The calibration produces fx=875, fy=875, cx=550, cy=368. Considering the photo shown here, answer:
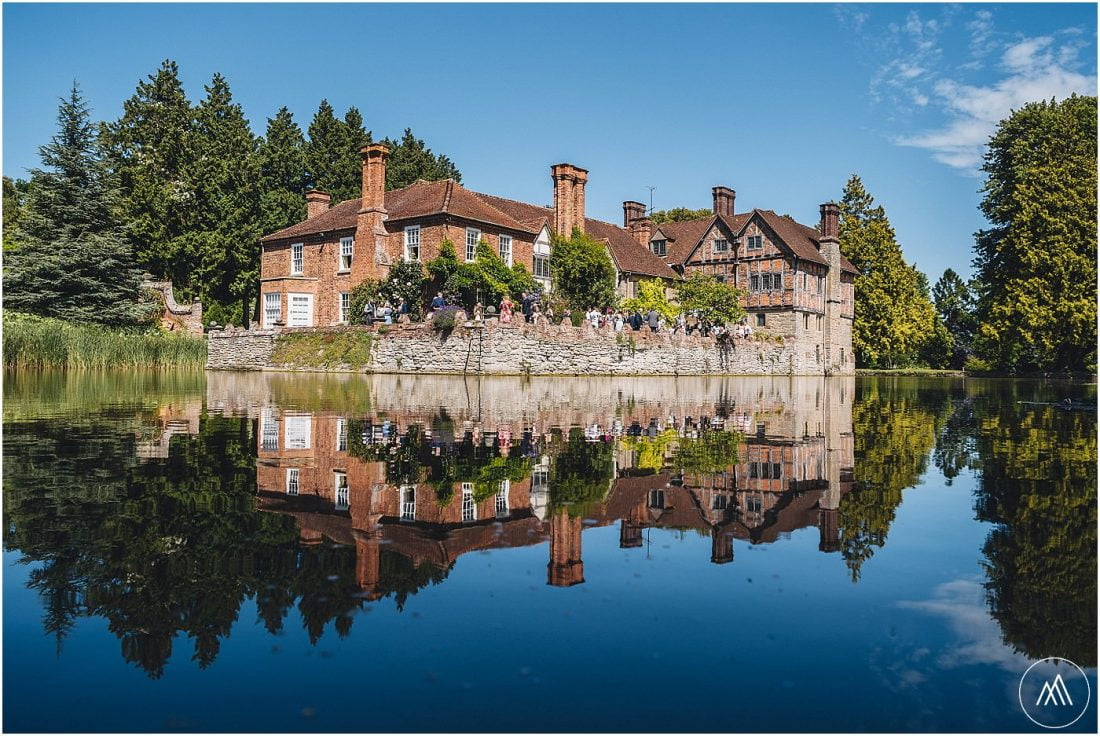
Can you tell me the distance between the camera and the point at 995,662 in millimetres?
3727

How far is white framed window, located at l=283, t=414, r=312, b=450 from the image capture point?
33.3 feet

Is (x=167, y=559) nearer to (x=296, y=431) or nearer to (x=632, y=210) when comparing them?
(x=296, y=431)

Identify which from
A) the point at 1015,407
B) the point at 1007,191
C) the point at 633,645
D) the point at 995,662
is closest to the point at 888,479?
the point at 995,662

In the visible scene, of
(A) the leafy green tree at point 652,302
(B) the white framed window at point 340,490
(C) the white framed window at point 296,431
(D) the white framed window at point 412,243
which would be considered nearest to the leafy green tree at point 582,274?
(A) the leafy green tree at point 652,302

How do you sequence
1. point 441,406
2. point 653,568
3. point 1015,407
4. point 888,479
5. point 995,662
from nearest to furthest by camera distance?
point 995,662 < point 653,568 < point 888,479 < point 441,406 < point 1015,407

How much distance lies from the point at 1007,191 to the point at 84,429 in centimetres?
5016

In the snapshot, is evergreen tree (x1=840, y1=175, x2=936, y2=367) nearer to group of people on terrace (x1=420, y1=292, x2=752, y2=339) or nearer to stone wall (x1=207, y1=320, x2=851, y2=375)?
group of people on terrace (x1=420, y1=292, x2=752, y2=339)

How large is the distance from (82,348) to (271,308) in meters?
15.0

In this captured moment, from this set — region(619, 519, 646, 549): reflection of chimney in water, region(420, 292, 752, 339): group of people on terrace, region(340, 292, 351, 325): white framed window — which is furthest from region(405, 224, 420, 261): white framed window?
region(619, 519, 646, 549): reflection of chimney in water

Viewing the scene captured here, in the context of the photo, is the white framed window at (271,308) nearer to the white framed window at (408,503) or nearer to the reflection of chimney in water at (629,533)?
the white framed window at (408,503)

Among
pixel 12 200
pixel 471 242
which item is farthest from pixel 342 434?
pixel 12 200

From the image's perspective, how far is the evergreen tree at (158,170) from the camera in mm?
50125

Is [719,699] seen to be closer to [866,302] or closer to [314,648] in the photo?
[314,648]

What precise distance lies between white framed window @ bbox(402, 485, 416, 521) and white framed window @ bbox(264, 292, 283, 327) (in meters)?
40.7
